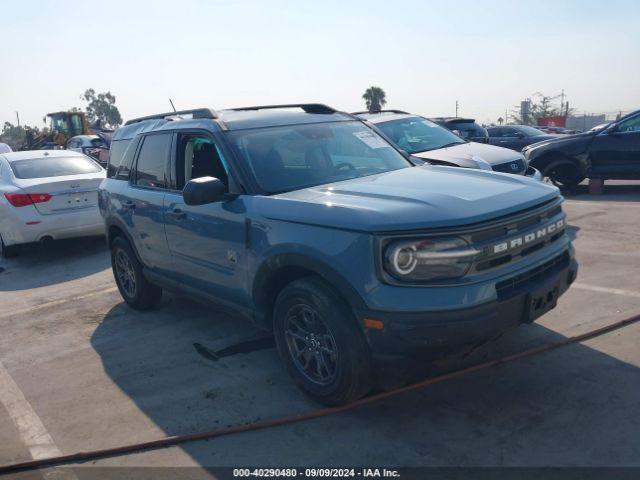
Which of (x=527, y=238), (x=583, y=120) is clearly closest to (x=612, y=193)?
(x=527, y=238)

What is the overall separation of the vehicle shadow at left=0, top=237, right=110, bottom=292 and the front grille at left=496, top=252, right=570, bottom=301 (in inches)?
247

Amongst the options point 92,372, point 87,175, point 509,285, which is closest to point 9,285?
point 87,175

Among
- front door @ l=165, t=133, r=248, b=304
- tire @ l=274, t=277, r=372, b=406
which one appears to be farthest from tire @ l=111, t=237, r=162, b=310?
tire @ l=274, t=277, r=372, b=406

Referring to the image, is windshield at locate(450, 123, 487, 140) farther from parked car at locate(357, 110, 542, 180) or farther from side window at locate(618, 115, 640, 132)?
parked car at locate(357, 110, 542, 180)

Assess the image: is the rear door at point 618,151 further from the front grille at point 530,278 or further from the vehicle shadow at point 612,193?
the front grille at point 530,278

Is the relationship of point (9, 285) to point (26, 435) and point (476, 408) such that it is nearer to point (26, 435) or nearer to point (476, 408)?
point (26, 435)

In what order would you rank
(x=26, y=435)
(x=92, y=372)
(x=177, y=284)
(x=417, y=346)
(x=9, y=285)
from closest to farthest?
(x=417, y=346) → (x=26, y=435) → (x=92, y=372) → (x=177, y=284) → (x=9, y=285)

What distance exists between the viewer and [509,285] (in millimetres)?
3387

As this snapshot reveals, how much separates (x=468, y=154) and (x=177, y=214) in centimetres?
482

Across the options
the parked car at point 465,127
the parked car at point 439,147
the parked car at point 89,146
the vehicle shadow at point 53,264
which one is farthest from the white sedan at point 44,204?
the parked car at point 89,146

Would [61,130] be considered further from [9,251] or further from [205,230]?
[205,230]

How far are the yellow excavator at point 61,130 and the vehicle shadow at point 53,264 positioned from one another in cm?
2340

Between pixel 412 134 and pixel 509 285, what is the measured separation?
6.04 meters

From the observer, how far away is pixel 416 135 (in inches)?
359
